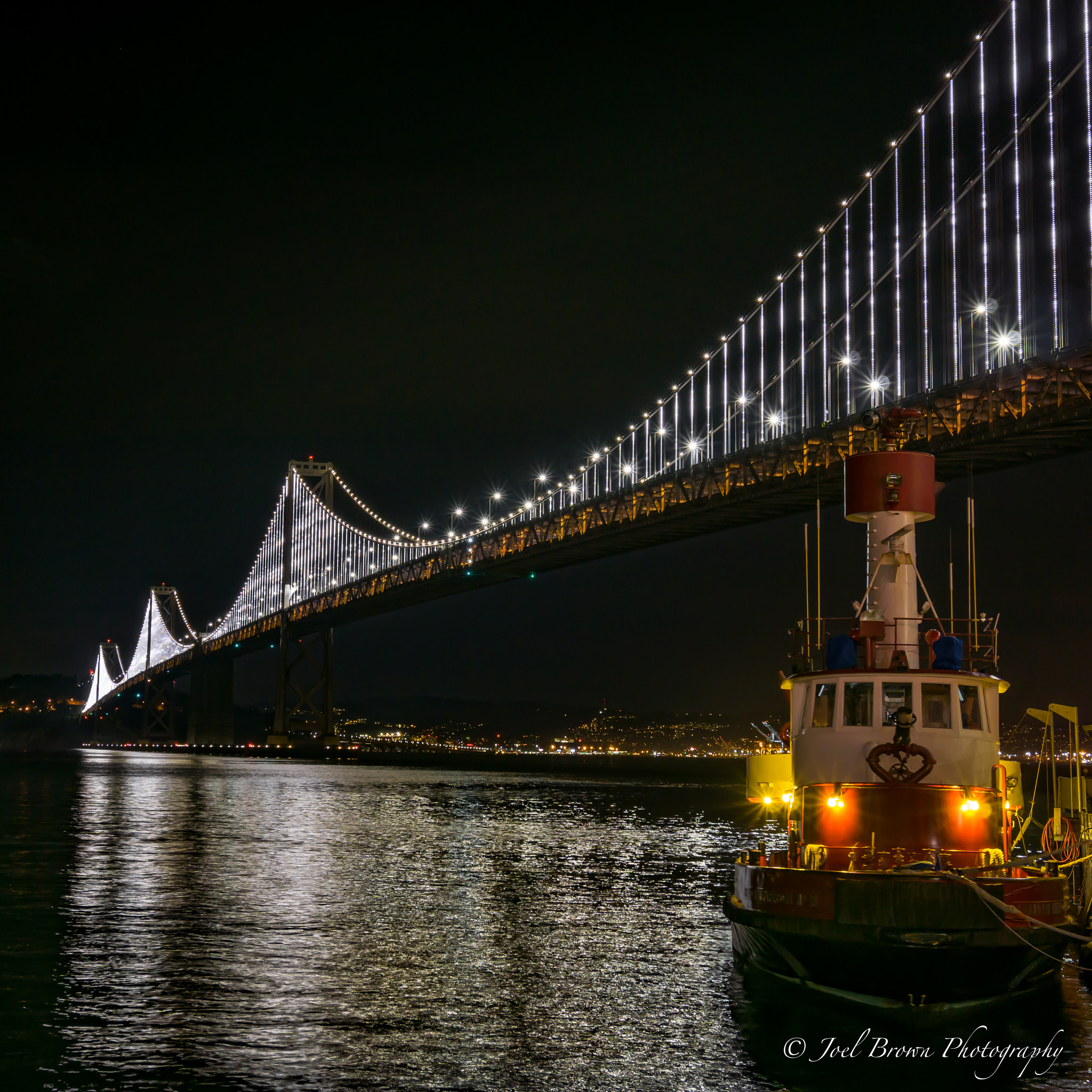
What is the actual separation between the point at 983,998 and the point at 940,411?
30561 millimetres

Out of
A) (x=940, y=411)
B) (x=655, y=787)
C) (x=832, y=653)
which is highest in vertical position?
(x=940, y=411)

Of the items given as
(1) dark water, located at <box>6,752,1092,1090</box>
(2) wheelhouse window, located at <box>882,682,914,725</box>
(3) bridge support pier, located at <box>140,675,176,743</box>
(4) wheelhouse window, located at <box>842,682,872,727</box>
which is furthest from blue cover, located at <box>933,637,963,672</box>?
(3) bridge support pier, located at <box>140,675,176,743</box>

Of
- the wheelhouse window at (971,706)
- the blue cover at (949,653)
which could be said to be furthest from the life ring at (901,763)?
the blue cover at (949,653)

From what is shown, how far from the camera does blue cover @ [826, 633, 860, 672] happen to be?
13930 mm

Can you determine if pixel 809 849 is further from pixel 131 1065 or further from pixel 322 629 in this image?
pixel 322 629

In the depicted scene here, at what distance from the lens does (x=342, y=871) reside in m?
25.7

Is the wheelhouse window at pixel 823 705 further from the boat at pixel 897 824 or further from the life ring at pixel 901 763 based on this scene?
the life ring at pixel 901 763

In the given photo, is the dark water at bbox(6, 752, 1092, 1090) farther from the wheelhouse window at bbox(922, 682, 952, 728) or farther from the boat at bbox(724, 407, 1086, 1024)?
the wheelhouse window at bbox(922, 682, 952, 728)

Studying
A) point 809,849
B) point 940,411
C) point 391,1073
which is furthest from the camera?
point 940,411

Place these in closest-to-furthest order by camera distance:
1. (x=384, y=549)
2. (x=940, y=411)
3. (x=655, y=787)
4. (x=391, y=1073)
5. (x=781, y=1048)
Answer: (x=391, y=1073)
(x=781, y=1048)
(x=940, y=411)
(x=655, y=787)
(x=384, y=549)

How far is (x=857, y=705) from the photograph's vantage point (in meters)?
13.6

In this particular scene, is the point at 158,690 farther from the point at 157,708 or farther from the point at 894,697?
the point at 894,697

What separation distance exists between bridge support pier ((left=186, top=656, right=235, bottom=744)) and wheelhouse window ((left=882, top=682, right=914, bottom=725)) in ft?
345

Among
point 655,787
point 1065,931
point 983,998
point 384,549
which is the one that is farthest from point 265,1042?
point 384,549
